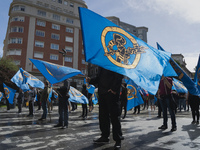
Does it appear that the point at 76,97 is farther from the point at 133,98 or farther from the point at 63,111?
the point at 133,98

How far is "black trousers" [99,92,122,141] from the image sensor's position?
3.51m

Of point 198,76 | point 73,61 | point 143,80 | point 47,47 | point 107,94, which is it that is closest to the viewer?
point 143,80

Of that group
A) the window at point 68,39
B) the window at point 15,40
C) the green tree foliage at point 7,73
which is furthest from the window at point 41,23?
the green tree foliage at point 7,73

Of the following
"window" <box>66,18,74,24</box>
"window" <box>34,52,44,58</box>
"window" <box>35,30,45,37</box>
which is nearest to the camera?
"window" <box>34,52,44,58</box>

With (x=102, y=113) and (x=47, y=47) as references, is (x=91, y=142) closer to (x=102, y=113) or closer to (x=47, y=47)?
(x=102, y=113)

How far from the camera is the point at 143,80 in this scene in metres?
3.31

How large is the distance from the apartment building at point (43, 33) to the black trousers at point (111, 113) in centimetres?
2882

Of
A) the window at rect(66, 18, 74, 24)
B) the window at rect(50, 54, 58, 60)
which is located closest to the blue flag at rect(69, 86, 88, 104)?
the window at rect(50, 54, 58, 60)

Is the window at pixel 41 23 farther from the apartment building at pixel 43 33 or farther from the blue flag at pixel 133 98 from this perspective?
the blue flag at pixel 133 98

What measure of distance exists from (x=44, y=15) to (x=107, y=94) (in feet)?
131

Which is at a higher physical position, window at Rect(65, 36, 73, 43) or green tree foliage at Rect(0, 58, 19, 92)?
window at Rect(65, 36, 73, 43)

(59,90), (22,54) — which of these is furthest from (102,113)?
(22,54)

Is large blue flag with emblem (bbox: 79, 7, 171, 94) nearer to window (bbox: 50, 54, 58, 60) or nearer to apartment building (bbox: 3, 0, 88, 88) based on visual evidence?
apartment building (bbox: 3, 0, 88, 88)

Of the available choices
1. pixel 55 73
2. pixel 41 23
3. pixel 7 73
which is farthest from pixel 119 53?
pixel 41 23
